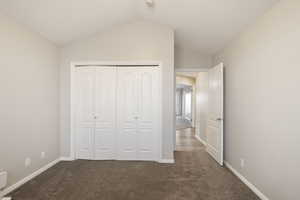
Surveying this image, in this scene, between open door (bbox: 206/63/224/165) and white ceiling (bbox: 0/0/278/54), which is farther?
open door (bbox: 206/63/224/165)

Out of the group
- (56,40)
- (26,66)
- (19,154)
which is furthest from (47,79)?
(19,154)

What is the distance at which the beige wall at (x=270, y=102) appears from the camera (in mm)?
1900

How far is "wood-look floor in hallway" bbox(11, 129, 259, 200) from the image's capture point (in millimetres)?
2482

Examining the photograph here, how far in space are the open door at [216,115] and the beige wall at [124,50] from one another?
0.94 meters

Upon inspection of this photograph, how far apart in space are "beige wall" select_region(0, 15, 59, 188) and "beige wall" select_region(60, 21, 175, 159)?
0.23 metres

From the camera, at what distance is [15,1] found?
7.64ft

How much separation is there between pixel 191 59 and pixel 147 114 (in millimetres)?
2026

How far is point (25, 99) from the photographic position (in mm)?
2863

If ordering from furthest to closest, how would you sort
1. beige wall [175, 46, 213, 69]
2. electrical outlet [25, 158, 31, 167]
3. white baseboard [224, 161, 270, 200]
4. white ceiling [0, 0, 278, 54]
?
beige wall [175, 46, 213, 69], electrical outlet [25, 158, 31, 167], white ceiling [0, 0, 278, 54], white baseboard [224, 161, 270, 200]

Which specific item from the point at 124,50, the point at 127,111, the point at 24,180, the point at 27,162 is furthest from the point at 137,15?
the point at 24,180

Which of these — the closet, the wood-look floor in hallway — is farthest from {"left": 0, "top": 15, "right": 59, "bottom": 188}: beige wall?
the closet

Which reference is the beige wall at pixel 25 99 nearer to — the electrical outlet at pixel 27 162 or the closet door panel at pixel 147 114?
the electrical outlet at pixel 27 162

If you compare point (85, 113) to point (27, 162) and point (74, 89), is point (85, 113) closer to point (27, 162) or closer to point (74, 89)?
point (74, 89)

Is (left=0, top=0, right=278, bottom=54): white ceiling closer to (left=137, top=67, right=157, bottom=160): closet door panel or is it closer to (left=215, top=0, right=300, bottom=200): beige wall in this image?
(left=215, top=0, right=300, bottom=200): beige wall
